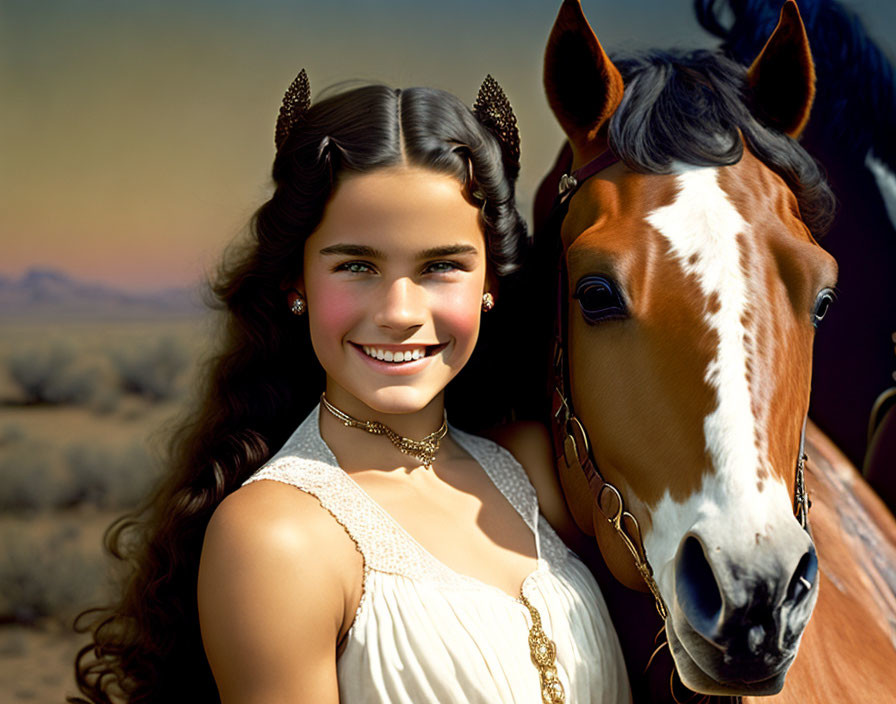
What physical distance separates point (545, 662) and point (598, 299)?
1.81 feet

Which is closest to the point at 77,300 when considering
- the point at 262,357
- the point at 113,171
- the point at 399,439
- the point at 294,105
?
the point at 113,171

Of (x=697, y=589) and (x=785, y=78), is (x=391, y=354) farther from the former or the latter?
(x=785, y=78)

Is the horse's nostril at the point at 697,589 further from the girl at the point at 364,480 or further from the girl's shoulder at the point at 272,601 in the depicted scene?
the girl's shoulder at the point at 272,601

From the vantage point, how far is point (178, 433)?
1.60 meters

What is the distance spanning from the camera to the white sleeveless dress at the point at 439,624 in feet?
3.62

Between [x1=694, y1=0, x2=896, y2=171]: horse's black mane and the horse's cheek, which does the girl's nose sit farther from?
[x1=694, y1=0, x2=896, y2=171]: horse's black mane

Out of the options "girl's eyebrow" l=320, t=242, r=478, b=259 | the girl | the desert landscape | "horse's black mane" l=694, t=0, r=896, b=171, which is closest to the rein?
the girl

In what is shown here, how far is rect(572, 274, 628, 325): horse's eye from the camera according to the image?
45.7 inches

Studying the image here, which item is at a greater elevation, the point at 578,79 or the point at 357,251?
the point at 578,79

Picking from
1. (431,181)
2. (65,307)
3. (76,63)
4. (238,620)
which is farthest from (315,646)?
(76,63)

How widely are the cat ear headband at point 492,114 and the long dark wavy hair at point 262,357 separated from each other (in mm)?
23

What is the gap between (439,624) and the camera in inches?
44.3

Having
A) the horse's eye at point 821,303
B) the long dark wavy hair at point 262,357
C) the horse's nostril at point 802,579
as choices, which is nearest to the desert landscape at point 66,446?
the long dark wavy hair at point 262,357

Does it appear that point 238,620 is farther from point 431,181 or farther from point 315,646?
point 431,181
